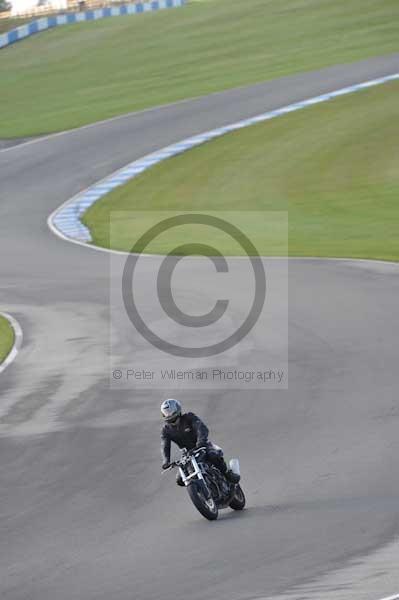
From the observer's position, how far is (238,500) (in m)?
13.2

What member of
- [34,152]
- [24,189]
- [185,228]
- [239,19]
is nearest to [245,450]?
[185,228]

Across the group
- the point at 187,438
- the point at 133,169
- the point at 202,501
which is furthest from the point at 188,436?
the point at 133,169

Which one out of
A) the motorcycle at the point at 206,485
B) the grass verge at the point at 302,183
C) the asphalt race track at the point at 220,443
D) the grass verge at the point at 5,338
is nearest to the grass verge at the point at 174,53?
the grass verge at the point at 302,183

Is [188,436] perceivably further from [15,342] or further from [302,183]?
[302,183]

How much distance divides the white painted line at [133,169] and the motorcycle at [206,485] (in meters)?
23.8

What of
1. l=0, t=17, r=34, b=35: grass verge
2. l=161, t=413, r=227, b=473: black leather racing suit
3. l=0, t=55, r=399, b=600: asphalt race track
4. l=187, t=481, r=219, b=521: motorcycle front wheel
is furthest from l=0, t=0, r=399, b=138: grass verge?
l=187, t=481, r=219, b=521: motorcycle front wheel

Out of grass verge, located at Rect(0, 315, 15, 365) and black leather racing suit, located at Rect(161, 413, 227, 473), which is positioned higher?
black leather racing suit, located at Rect(161, 413, 227, 473)

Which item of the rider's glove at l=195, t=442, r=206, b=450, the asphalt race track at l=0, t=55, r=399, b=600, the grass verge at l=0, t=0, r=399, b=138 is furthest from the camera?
the grass verge at l=0, t=0, r=399, b=138

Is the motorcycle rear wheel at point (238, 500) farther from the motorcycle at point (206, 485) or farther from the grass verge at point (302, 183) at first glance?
the grass verge at point (302, 183)

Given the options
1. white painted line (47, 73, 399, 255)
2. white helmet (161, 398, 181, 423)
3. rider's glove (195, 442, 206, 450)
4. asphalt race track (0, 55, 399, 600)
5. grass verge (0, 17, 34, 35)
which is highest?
white helmet (161, 398, 181, 423)

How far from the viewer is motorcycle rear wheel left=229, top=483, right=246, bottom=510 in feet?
43.2

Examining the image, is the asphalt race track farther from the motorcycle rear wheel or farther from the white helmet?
the white helmet

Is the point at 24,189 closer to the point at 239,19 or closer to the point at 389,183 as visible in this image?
the point at 389,183

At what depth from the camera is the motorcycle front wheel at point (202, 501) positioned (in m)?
12.7
